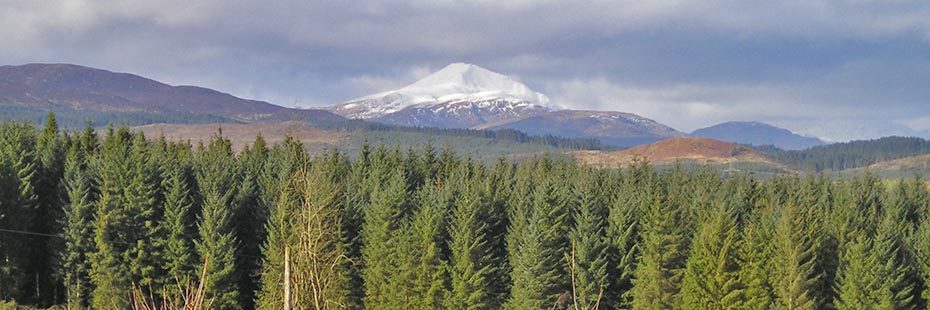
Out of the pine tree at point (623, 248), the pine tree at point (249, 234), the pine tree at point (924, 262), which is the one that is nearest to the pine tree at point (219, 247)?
the pine tree at point (249, 234)

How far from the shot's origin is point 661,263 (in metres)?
50.5

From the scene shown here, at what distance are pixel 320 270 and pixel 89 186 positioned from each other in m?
46.5

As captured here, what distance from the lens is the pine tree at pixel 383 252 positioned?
53.9m

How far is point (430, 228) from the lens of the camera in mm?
53875

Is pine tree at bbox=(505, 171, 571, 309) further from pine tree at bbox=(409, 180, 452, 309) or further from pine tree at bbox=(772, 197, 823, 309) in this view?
pine tree at bbox=(772, 197, 823, 309)

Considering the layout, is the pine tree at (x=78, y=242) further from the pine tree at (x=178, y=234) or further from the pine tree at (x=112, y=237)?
the pine tree at (x=178, y=234)

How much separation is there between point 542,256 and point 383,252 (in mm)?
10567

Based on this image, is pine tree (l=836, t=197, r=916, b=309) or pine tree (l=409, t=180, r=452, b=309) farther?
pine tree (l=409, t=180, r=452, b=309)

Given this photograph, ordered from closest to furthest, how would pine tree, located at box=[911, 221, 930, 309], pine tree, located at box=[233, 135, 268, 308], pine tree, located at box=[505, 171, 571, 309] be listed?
pine tree, located at box=[911, 221, 930, 309] < pine tree, located at box=[505, 171, 571, 309] < pine tree, located at box=[233, 135, 268, 308]

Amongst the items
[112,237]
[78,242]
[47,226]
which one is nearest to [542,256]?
[112,237]

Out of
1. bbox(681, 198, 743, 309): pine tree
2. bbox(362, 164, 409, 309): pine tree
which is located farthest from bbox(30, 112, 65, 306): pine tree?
bbox(681, 198, 743, 309): pine tree

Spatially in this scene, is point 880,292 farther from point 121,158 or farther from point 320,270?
point 121,158

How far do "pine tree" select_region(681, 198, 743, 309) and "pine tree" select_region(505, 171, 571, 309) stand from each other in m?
7.30

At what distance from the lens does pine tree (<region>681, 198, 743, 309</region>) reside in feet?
158
